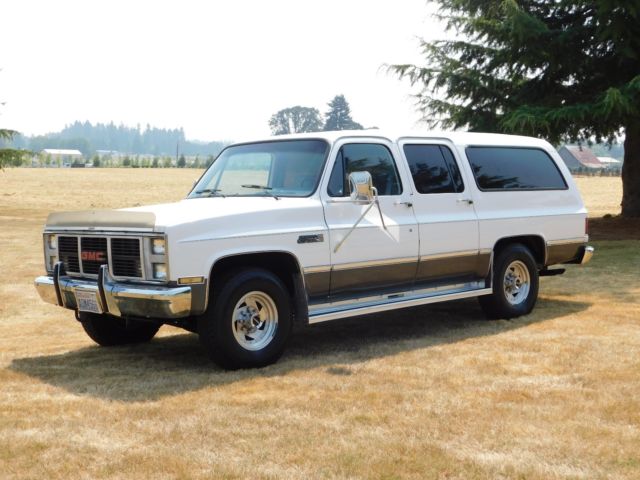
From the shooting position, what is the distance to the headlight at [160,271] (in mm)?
6734

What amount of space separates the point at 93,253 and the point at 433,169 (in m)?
3.59

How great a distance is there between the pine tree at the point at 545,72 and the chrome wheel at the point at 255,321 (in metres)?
11.6

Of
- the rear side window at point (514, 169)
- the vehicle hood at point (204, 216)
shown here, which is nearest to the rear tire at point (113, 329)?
the vehicle hood at point (204, 216)

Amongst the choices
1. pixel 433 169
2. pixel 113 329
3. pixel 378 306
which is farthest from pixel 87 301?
pixel 433 169

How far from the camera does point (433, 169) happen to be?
890 cm

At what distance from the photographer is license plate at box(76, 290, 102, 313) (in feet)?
23.5

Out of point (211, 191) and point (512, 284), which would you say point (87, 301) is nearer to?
point (211, 191)

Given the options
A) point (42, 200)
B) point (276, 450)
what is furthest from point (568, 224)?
point (42, 200)

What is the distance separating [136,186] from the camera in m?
59.0

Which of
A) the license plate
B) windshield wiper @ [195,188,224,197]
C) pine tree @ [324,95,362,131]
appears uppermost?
pine tree @ [324,95,362,131]

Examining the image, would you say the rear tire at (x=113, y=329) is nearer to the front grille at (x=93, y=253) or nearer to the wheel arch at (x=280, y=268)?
the front grille at (x=93, y=253)

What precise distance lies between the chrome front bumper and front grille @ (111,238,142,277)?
0.09 m

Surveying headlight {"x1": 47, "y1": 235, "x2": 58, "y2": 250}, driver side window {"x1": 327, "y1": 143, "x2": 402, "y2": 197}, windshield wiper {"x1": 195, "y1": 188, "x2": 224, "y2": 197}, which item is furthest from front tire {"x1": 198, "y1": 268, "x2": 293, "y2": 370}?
headlight {"x1": 47, "y1": 235, "x2": 58, "y2": 250}

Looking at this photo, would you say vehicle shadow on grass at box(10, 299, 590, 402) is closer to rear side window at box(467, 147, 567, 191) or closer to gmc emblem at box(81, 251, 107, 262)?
gmc emblem at box(81, 251, 107, 262)
